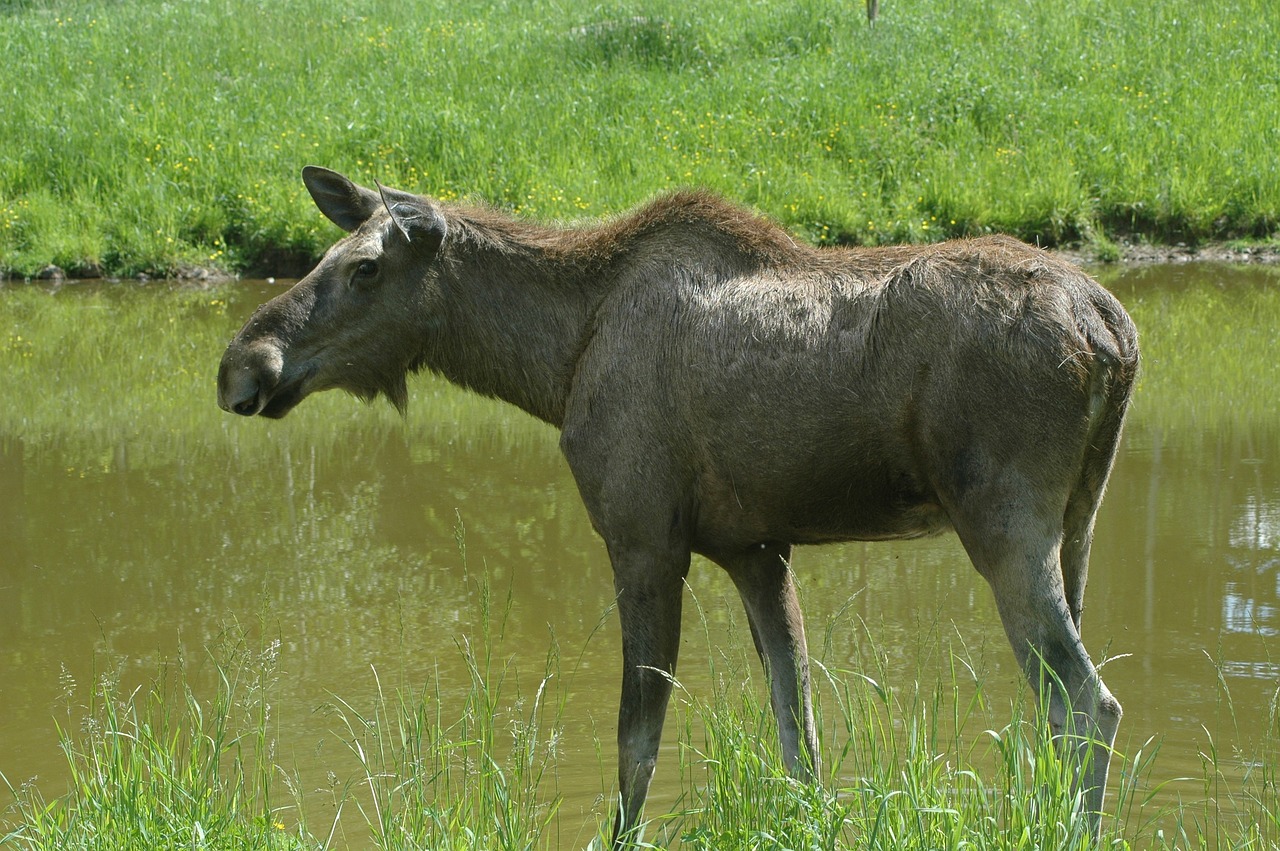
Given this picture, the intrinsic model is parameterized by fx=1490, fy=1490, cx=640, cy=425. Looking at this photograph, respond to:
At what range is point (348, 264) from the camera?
510 cm

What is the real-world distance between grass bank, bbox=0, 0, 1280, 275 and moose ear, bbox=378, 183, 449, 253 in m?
10.9

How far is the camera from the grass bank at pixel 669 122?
16766mm

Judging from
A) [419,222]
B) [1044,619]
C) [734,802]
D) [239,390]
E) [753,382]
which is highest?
[419,222]

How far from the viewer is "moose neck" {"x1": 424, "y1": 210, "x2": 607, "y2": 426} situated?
200 inches

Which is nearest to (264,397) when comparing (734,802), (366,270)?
(366,270)

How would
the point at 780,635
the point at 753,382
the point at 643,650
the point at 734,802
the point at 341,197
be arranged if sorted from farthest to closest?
the point at 341,197
the point at 780,635
the point at 643,650
the point at 753,382
the point at 734,802

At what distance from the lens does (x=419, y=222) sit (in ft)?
16.6

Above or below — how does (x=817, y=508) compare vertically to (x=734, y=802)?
above

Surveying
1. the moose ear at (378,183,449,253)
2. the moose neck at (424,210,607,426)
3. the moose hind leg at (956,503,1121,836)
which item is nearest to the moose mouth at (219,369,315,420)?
the moose neck at (424,210,607,426)

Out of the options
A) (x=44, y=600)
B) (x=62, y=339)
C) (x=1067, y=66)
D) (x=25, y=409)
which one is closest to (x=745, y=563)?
(x=44, y=600)

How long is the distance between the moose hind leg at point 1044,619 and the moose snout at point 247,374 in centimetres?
240

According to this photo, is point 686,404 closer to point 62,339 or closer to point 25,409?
point 25,409

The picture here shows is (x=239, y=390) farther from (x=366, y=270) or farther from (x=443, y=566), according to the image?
(x=443, y=566)

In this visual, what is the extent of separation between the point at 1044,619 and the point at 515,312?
2112 millimetres
